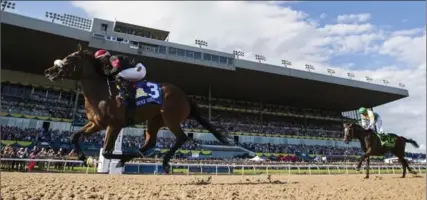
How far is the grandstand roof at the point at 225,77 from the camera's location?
3167 cm

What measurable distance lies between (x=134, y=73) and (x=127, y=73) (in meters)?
0.13

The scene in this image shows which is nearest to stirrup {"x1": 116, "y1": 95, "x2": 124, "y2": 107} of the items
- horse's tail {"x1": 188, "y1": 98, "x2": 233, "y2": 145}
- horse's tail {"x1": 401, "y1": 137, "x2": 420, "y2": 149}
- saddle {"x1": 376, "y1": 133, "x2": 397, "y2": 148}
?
horse's tail {"x1": 188, "y1": 98, "x2": 233, "y2": 145}

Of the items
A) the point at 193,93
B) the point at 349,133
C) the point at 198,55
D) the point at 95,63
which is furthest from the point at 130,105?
the point at 193,93

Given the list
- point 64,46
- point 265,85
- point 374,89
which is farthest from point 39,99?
point 374,89

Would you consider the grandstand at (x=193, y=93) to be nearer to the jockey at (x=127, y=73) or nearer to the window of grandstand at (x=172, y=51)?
the window of grandstand at (x=172, y=51)

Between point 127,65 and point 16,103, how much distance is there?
110 ft

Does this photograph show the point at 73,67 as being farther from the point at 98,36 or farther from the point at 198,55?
the point at 198,55

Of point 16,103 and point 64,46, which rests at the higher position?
point 64,46

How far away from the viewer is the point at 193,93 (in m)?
48.6

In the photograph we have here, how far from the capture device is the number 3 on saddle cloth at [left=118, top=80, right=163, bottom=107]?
5957 millimetres

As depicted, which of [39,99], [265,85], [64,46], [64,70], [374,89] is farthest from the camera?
[374,89]

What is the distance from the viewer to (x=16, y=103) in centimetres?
3428

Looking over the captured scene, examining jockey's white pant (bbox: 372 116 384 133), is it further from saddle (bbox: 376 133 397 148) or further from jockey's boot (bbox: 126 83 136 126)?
jockey's boot (bbox: 126 83 136 126)

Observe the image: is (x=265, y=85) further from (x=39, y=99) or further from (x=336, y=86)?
(x=39, y=99)
